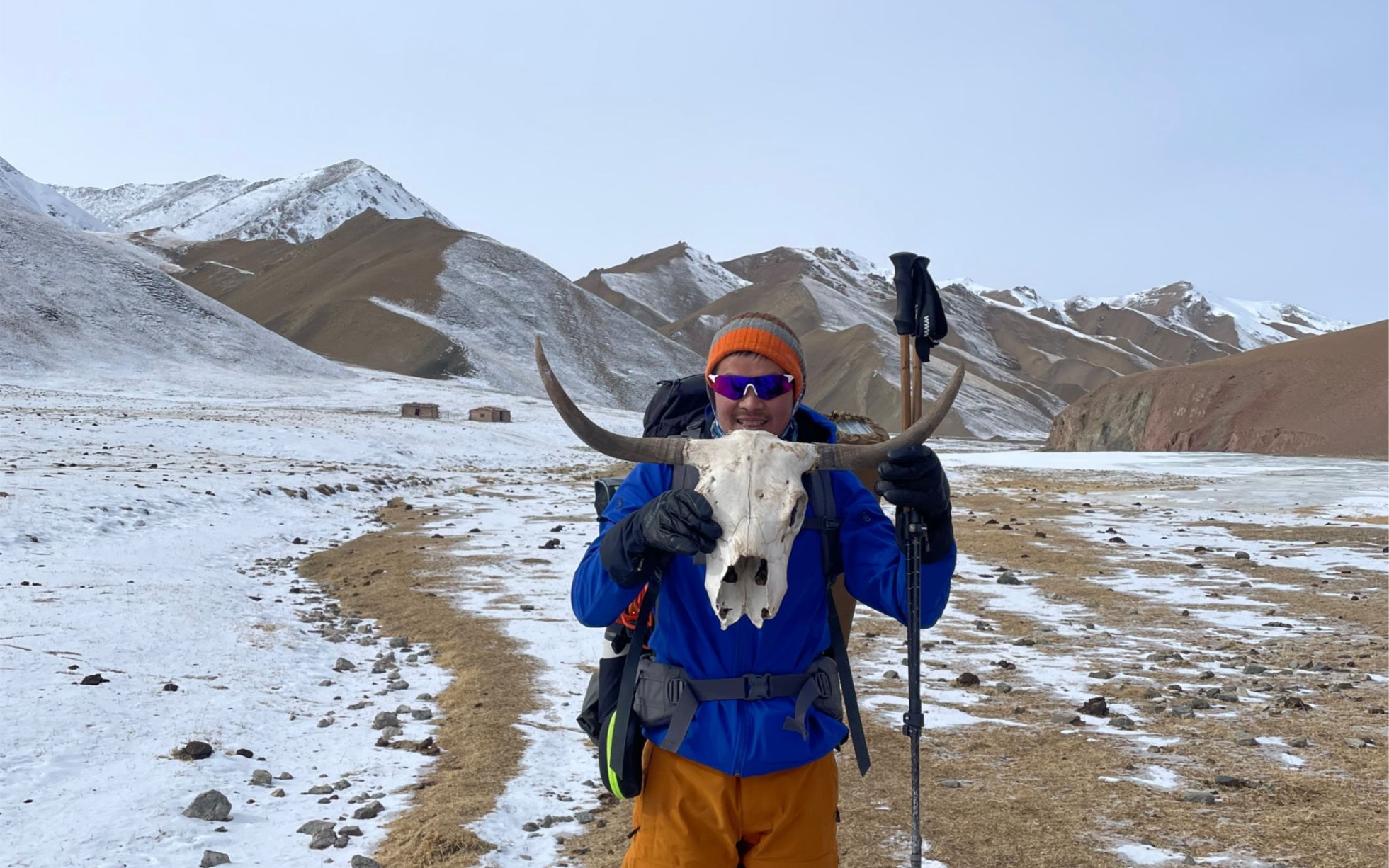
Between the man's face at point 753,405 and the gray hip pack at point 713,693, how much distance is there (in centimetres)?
83

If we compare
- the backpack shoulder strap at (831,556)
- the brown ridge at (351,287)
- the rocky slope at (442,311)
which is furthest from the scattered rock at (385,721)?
the brown ridge at (351,287)

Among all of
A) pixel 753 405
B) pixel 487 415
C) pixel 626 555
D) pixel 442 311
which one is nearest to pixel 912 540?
pixel 753 405

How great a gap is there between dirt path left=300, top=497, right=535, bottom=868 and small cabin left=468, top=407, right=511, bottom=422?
40098mm

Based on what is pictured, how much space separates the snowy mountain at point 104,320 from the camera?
237ft

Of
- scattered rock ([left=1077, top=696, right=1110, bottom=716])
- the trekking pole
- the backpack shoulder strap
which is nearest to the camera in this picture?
the backpack shoulder strap

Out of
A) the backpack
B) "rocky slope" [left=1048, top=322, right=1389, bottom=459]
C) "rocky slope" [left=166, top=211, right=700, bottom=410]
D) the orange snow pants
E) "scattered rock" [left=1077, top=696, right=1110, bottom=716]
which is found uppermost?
"rocky slope" [left=166, top=211, right=700, bottom=410]

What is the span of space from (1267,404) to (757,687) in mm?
61518

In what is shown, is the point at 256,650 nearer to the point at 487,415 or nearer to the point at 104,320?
the point at 487,415

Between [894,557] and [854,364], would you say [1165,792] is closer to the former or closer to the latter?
[894,557]

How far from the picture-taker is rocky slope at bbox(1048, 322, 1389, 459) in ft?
157

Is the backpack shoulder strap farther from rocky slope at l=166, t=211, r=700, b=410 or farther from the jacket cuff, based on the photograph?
rocky slope at l=166, t=211, r=700, b=410

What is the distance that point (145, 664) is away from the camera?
7457 millimetres

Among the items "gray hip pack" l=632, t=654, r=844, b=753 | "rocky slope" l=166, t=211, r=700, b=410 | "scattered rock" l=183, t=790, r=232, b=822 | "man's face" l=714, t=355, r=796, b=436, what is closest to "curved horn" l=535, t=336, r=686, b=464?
"man's face" l=714, t=355, r=796, b=436

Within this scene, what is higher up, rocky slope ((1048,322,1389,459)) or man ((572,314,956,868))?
rocky slope ((1048,322,1389,459))
